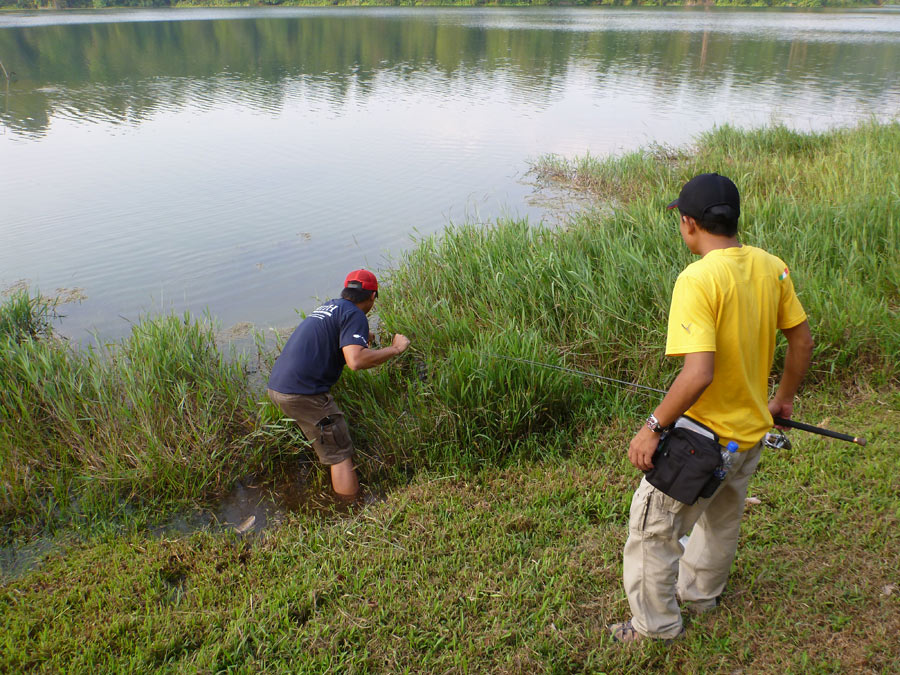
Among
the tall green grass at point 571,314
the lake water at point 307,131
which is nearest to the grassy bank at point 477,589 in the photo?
the tall green grass at point 571,314

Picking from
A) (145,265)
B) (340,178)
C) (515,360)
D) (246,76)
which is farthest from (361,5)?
(515,360)

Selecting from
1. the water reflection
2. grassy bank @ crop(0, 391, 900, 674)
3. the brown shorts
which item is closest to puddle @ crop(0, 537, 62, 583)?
grassy bank @ crop(0, 391, 900, 674)

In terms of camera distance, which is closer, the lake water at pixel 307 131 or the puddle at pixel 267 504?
the puddle at pixel 267 504

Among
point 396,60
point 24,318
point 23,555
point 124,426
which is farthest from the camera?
point 396,60

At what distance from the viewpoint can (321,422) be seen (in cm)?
406

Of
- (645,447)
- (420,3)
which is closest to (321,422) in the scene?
(645,447)

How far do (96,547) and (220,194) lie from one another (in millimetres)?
8370

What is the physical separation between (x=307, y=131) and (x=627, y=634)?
14537 mm

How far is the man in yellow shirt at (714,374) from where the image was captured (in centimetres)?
217

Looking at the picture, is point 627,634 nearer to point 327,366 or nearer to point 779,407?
point 779,407

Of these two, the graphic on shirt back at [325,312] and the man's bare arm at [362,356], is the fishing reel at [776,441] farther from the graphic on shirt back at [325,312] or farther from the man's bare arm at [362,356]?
the graphic on shirt back at [325,312]

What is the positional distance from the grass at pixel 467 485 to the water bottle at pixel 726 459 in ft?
2.80

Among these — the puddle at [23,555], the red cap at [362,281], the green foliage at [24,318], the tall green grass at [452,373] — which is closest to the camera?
the puddle at [23,555]

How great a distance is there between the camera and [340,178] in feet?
38.3
